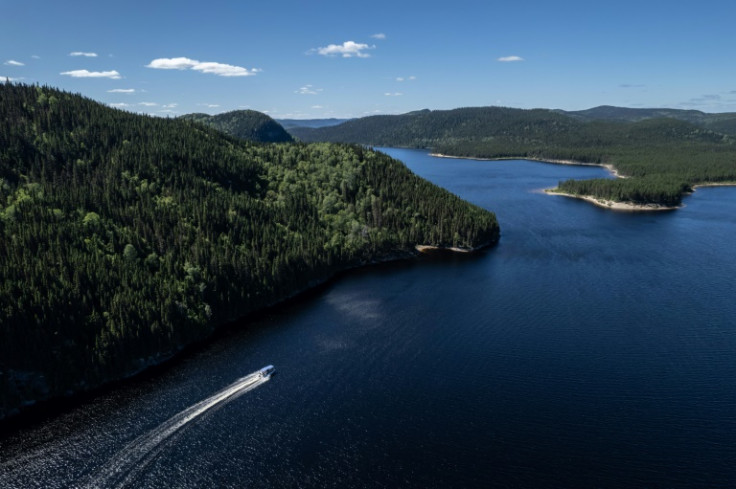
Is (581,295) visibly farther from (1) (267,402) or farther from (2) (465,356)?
(1) (267,402)

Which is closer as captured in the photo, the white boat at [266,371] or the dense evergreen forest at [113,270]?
the dense evergreen forest at [113,270]

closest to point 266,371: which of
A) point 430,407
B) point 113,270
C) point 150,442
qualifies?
point 150,442

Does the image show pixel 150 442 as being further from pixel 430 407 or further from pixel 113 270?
pixel 113 270

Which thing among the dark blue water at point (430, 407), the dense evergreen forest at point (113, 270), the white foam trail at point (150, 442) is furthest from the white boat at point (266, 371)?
the dense evergreen forest at point (113, 270)

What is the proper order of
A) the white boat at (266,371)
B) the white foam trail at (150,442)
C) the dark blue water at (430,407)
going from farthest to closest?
the white boat at (266,371)
the dark blue water at (430,407)
the white foam trail at (150,442)

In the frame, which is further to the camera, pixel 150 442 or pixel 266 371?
pixel 266 371

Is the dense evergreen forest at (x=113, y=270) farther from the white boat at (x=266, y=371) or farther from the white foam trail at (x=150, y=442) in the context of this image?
the white boat at (x=266, y=371)

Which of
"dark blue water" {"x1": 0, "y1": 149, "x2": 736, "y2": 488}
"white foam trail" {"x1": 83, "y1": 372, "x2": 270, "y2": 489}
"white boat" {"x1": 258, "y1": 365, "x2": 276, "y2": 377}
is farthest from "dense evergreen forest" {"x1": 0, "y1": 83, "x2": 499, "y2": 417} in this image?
"white boat" {"x1": 258, "y1": 365, "x2": 276, "y2": 377}
